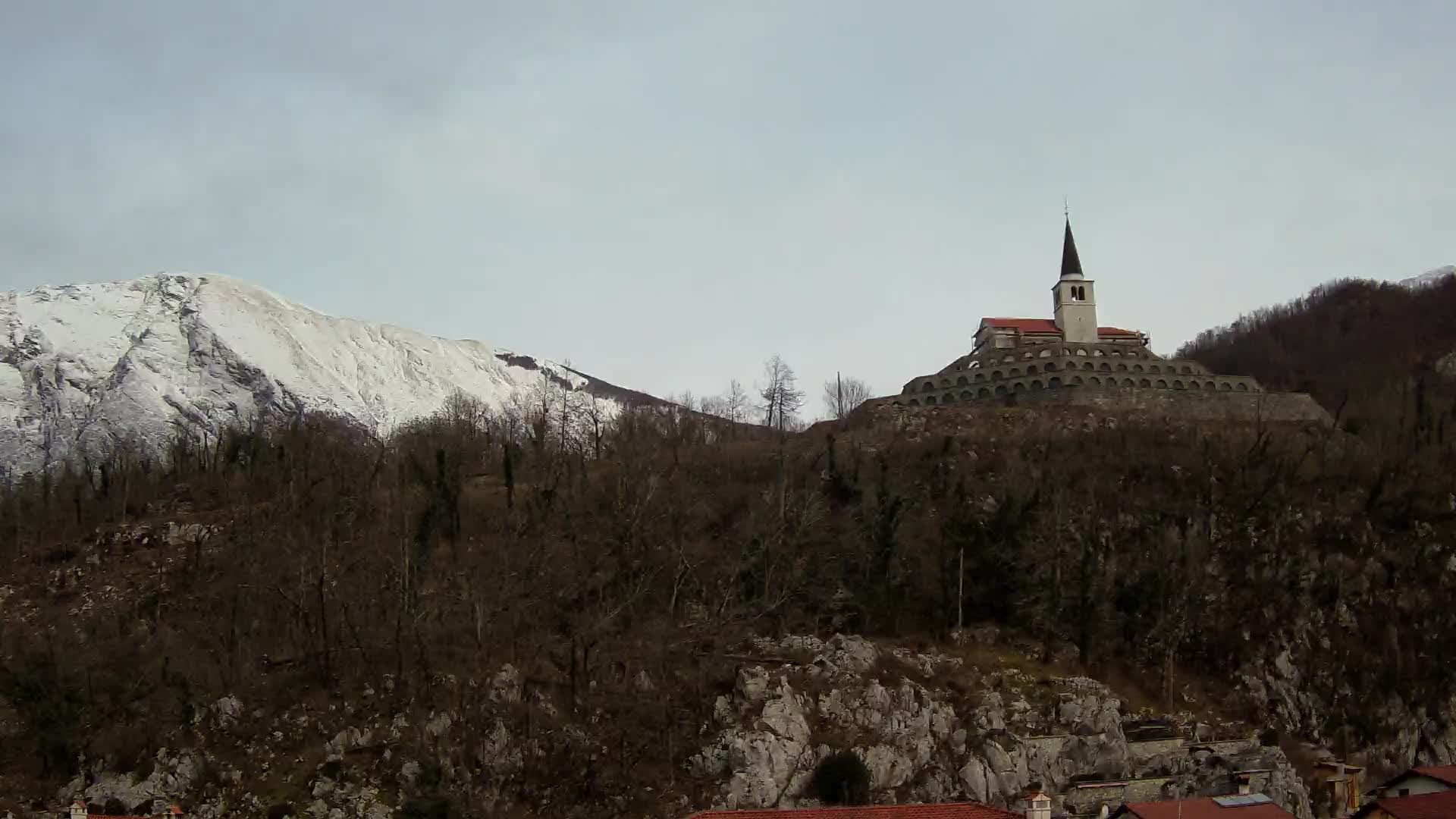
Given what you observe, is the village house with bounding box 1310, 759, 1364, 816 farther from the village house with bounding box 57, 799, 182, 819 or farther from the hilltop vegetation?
the village house with bounding box 57, 799, 182, 819

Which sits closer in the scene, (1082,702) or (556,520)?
(1082,702)

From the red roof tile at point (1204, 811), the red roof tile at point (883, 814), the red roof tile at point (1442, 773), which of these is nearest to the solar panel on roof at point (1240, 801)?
the red roof tile at point (1204, 811)

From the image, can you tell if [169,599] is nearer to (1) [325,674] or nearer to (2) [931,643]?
(1) [325,674]

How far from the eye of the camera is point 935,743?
47438 millimetres

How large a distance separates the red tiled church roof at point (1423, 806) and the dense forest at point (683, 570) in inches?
559

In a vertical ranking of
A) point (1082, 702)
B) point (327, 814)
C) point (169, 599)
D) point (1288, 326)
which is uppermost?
point (1288, 326)

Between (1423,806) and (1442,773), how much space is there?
5.76 meters

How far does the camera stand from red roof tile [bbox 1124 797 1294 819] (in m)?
35.6

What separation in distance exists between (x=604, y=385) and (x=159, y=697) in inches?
5335

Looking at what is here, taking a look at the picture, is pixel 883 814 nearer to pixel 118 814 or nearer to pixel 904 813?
pixel 904 813

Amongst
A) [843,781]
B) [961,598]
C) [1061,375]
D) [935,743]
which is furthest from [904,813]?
[1061,375]

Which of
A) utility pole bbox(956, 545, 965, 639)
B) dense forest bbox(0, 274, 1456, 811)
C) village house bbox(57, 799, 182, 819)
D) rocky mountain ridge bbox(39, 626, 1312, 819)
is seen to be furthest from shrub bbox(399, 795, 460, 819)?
utility pole bbox(956, 545, 965, 639)

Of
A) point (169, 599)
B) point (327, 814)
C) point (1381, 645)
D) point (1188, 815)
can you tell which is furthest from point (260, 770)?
point (1381, 645)

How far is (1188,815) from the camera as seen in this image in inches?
1398
